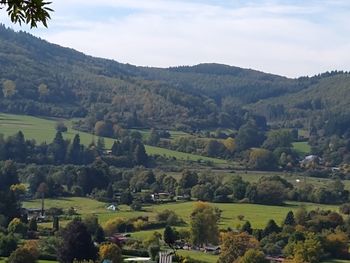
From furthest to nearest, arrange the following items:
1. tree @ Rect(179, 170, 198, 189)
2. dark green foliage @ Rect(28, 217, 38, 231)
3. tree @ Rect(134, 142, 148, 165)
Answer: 1. tree @ Rect(134, 142, 148, 165)
2. tree @ Rect(179, 170, 198, 189)
3. dark green foliage @ Rect(28, 217, 38, 231)

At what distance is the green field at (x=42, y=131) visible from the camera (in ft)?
281

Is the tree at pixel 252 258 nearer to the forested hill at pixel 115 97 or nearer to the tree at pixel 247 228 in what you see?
the tree at pixel 247 228

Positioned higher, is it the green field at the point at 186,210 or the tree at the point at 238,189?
the tree at the point at 238,189

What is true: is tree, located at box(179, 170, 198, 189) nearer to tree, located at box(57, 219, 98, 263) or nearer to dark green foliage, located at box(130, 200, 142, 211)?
dark green foliage, located at box(130, 200, 142, 211)

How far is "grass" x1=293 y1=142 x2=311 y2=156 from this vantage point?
335 ft

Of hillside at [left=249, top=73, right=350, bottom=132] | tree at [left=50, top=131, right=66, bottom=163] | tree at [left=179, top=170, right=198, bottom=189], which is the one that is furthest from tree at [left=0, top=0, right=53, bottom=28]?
hillside at [left=249, top=73, right=350, bottom=132]

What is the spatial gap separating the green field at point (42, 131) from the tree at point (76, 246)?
160ft

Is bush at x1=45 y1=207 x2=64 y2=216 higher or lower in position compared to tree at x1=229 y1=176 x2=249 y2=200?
lower

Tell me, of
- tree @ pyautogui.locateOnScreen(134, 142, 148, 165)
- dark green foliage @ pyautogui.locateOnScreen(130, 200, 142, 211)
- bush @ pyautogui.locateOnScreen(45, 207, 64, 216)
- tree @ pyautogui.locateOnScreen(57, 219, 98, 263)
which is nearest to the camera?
tree @ pyautogui.locateOnScreen(57, 219, 98, 263)

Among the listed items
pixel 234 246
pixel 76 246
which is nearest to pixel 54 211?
pixel 76 246

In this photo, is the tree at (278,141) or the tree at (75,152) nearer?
the tree at (75,152)

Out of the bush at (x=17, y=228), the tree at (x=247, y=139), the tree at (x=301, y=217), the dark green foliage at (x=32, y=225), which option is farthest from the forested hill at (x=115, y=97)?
the bush at (x=17, y=228)

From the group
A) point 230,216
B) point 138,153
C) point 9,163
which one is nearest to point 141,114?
point 138,153

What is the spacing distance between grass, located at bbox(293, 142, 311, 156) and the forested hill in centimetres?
1533
